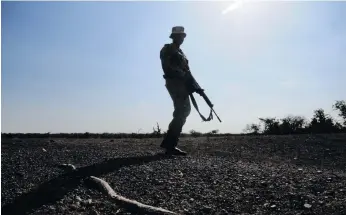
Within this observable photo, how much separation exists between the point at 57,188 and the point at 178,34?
3.99 m

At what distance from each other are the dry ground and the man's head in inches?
90.9

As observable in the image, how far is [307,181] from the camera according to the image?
5.74m

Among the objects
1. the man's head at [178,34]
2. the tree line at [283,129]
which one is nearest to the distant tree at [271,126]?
the tree line at [283,129]

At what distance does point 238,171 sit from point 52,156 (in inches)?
130

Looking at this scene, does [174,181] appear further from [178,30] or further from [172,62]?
[178,30]

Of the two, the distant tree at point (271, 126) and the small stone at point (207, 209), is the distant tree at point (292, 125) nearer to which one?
the distant tree at point (271, 126)

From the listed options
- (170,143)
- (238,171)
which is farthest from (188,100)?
(238,171)

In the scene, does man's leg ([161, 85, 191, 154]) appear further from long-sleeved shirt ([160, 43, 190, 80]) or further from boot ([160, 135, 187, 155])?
long-sleeved shirt ([160, 43, 190, 80])

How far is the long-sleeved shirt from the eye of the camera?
7.82 m

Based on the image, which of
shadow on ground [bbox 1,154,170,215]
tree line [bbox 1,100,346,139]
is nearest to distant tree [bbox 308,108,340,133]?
tree line [bbox 1,100,346,139]

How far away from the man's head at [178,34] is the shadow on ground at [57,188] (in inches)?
101

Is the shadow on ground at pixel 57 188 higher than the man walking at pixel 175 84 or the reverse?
the reverse

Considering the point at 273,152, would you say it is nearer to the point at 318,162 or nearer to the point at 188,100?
the point at 318,162

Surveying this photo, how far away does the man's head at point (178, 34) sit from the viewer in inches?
311
